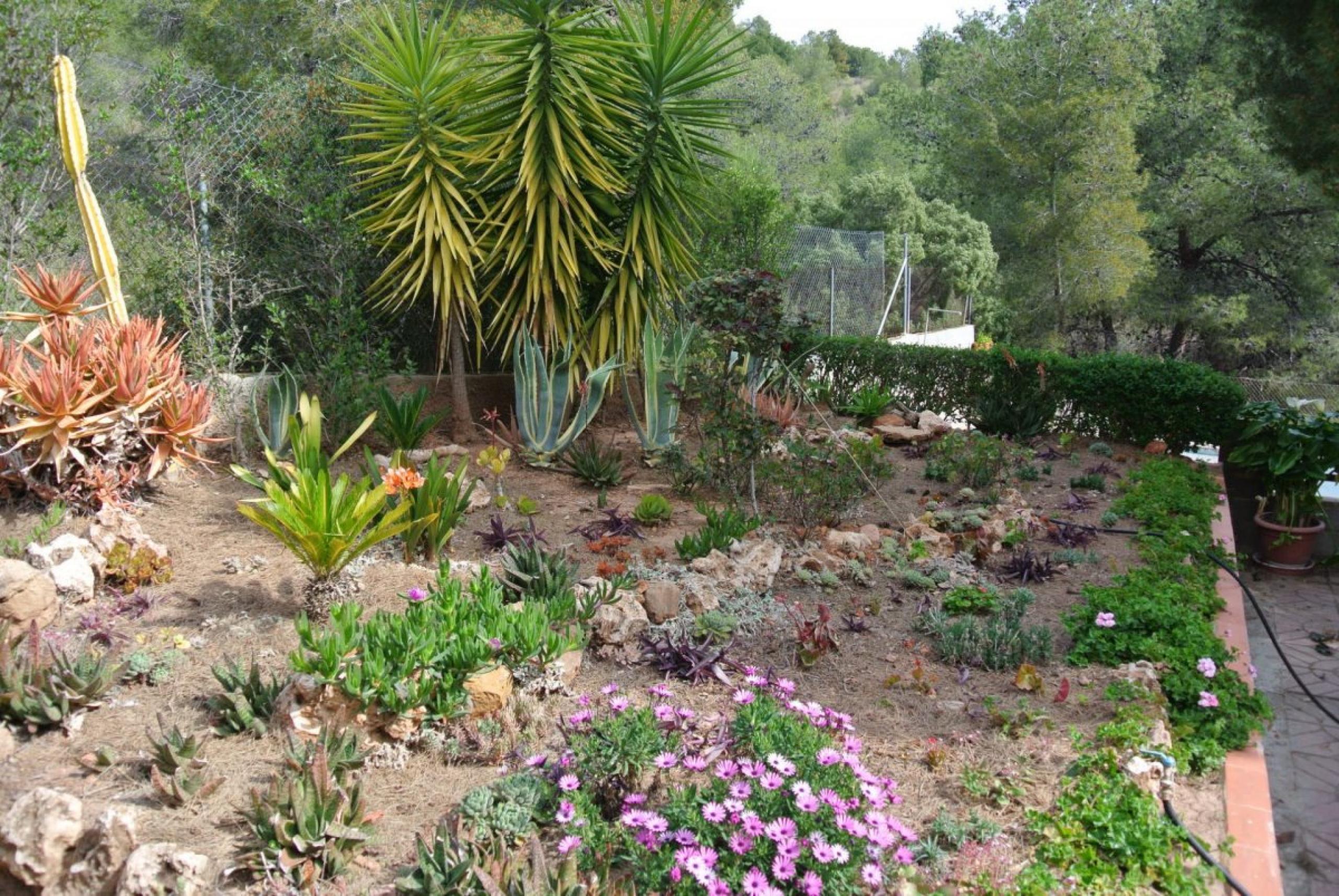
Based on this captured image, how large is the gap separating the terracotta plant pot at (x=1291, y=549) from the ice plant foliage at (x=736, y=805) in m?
5.19

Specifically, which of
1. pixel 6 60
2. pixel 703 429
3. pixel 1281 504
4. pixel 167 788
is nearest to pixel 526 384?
pixel 703 429

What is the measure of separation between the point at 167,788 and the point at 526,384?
13.1ft

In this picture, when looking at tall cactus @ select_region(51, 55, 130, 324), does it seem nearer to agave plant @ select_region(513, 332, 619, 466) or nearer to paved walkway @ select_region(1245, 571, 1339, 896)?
agave plant @ select_region(513, 332, 619, 466)

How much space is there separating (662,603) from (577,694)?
0.63 metres

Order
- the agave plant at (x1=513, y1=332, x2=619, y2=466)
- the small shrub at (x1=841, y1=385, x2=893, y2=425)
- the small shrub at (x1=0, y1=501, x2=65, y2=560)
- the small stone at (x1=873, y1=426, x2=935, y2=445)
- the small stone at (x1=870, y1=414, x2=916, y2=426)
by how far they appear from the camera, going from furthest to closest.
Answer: the small shrub at (x1=841, y1=385, x2=893, y2=425) → the small stone at (x1=870, y1=414, x2=916, y2=426) → the small stone at (x1=873, y1=426, x2=935, y2=445) → the agave plant at (x1=513, y1=332, x2=619, y2=466) → the small shrub at (x1=0, y1=501, x2=65, y2=560)

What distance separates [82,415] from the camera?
16.1 feet

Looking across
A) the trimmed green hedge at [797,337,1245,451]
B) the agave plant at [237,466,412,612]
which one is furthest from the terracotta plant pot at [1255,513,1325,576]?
the agave plant at [237,466,412,612]

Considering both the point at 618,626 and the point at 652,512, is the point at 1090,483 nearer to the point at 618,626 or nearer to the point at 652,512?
the point at 652,512

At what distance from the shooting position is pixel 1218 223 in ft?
51.6

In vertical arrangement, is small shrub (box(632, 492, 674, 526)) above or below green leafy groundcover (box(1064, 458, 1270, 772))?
above

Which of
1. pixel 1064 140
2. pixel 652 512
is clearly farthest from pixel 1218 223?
pixel 652 512

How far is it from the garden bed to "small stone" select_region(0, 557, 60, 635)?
0.54 feet

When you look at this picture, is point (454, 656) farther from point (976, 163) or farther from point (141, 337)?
point (976, 163)

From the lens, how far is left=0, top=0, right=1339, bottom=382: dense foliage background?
691cm
